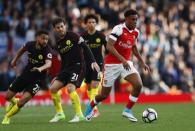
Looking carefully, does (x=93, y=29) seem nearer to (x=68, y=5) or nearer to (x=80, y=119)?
(x=80, y=119)

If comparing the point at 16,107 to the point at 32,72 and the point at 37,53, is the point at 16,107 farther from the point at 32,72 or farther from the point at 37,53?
the point at 37,53

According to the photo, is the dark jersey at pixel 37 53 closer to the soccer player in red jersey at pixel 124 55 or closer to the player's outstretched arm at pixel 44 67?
the player's outstretched arm at pixel 44 67

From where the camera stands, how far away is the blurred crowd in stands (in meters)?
27.8

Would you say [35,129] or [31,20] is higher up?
[31,20]

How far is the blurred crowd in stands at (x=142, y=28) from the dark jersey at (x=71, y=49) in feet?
34.7

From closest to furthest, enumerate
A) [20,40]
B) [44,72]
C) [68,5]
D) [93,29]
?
[44,72], [93,29], [20,40], [68,5]

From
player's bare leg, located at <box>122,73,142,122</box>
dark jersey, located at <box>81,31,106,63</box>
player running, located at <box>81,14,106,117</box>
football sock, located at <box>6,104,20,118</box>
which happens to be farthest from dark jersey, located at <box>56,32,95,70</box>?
dark jersey, located at <box>81,31,106,63</box>

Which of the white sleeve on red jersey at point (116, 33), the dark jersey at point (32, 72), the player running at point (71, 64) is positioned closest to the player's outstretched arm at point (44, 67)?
the dark jersey at point (32, 72)

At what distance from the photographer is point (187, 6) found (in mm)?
33750

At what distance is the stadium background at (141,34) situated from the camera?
1091 inches

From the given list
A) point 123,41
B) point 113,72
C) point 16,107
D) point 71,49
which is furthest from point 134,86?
point 16,107

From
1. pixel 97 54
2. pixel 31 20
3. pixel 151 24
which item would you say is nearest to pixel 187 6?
pixel 151 24

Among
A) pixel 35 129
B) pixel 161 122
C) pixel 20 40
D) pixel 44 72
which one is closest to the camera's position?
pixel 35 129

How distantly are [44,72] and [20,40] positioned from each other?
37.4 ft
